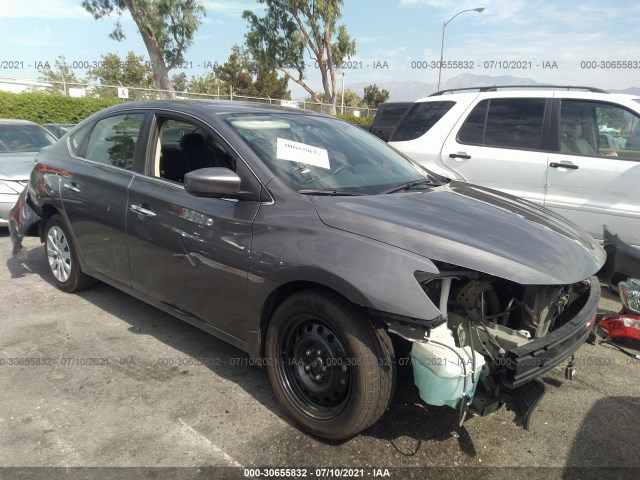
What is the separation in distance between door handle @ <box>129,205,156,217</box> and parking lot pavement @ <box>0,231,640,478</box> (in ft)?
3.25

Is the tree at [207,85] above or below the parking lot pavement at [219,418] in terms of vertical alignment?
above

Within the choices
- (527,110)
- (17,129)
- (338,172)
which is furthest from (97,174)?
(17,129)

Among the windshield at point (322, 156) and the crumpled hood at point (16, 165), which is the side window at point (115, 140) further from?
the crumpled hood at point (16, 165)

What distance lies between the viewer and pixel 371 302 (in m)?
2.15

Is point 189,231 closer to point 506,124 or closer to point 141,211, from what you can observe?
point 141,211

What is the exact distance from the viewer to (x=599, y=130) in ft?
16.1

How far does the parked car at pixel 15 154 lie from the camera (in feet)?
20.5

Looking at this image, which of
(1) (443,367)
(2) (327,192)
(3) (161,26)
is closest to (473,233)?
(1) (443,367)

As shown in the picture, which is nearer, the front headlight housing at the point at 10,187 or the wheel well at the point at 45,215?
the wheel well at the point at 45,215

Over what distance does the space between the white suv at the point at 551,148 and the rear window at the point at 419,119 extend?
0.03 metres

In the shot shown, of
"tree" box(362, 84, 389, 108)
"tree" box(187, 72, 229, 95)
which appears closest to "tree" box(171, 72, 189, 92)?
"tree" box(187, 72, 229, 95)

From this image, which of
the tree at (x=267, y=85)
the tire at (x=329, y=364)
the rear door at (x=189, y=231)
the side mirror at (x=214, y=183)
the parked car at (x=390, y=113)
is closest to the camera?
the tire at (x=329, y=364)

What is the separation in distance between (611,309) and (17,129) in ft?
28.9

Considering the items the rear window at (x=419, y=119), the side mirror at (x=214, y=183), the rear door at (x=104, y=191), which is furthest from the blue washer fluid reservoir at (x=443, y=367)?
the rear window at (x=419, y=119)
